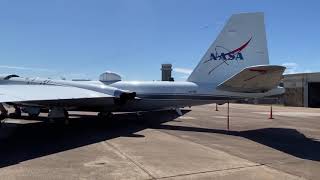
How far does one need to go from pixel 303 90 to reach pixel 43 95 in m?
56.5

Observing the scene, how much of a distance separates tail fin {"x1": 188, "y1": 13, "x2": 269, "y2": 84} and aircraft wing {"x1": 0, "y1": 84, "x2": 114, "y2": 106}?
5869mm

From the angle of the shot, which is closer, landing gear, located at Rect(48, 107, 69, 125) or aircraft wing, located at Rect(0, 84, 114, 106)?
aircraft wing, located at Rect(0, 84, 114, 106)

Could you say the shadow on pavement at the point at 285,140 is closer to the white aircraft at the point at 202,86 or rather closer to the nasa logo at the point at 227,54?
the white aircraft at the point at 202,86

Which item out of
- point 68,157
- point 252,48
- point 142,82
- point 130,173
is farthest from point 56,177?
point 142,82

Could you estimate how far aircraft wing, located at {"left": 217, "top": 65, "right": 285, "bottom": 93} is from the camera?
16.9m

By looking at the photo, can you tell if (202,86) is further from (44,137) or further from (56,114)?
(44,137)

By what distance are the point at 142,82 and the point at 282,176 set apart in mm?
15941

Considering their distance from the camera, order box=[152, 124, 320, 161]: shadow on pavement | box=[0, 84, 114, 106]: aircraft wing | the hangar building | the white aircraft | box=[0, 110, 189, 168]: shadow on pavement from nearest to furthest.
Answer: box=[0, 110, 189, 168]: shadow on pavement
box=[152, 124, 320, 161]: shadow on pavement
box=[0, 84, 114, 106]: aircraft wing
the white aircraft
the hangar building

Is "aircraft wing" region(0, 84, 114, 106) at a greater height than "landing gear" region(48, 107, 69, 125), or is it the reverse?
"aircraft wing" region(0, 84, 114, 106)

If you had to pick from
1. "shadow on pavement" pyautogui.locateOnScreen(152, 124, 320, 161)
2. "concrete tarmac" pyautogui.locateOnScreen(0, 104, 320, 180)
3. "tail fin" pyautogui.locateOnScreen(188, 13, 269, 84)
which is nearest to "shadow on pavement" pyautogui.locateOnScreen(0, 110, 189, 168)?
"concrete tarmac" pyautogui.locateOnScreen(0, 104, 320, 180)

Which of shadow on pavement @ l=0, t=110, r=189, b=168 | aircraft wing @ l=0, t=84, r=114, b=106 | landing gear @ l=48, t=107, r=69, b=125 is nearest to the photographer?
shadow on pavement @ l=0, t=110, r=189, b=168

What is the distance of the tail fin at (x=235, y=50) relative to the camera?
Answer: 20.8 meters

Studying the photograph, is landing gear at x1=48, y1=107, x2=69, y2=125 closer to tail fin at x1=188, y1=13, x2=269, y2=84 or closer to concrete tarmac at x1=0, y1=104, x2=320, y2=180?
concrete tarmac at x1=0, y1=104, x2=320, y2=180

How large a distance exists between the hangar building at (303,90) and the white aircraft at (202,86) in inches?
1846
